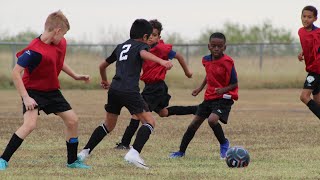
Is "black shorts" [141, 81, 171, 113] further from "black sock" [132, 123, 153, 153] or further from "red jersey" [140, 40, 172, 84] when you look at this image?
"black sock" [132, 123, 153, 153]

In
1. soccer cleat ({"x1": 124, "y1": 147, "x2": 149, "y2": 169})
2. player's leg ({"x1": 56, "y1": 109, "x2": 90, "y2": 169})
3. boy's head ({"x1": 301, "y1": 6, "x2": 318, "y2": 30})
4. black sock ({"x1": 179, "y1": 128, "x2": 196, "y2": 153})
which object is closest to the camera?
soccer cleat ({"x1": 124, "y1": 147, "x2": 149, "y2": 169})

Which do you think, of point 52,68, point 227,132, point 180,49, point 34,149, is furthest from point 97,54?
point 52,68

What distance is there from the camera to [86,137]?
15227mm

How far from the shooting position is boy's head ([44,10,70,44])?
1056cm

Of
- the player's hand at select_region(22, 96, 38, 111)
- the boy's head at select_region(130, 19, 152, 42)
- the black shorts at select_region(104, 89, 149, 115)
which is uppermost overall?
the boy's head at select_region(130, 19, 152, 42)

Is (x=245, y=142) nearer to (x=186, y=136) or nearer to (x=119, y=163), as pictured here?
(x=186, y=136)

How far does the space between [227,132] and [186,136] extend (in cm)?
375

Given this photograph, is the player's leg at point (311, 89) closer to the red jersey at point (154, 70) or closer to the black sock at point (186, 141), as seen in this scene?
the red jersey at point (154, 70)

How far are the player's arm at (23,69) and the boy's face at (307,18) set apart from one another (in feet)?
17.6

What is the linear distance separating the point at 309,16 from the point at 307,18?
0.04 meters

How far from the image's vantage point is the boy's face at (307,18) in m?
14.4

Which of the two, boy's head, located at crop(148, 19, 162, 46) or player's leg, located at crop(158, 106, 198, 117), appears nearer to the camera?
boy's head, located at crop(148, 19, 162, 46)

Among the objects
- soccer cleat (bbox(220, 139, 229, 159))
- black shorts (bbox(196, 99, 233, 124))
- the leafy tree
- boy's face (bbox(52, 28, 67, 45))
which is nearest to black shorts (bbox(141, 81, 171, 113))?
black shorts (bbox(196, 99, 233, 124))

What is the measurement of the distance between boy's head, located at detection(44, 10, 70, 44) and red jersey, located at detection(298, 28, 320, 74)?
5099 millimetres
